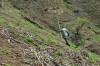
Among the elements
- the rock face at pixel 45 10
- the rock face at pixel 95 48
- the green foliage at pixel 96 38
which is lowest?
the green foliage at pixel 96 38

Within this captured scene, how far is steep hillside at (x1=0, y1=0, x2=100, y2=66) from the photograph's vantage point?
530 cm

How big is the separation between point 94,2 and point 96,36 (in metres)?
11.6

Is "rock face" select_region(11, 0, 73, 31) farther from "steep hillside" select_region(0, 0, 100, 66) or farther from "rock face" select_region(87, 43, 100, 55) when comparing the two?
"rock face" select_region(87, 43, 100, 55)

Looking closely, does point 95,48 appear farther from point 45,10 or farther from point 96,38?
point 45,10

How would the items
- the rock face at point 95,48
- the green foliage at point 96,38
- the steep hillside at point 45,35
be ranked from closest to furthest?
the steep hillside at point 45,35 → the rock face at point 95,48 → the green foliage at point 96,38

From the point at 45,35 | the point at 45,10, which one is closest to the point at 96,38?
the point at 45,10

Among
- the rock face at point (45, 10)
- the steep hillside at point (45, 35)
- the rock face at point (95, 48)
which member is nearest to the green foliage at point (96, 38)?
the steep hillside at point (45, 35)

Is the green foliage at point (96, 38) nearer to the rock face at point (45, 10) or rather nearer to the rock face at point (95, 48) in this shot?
the rock face at point (95, 48)

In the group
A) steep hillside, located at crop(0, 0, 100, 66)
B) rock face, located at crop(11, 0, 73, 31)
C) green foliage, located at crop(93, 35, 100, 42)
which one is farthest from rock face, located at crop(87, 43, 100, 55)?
rock face, located at crop(11, 0, 73, 31)

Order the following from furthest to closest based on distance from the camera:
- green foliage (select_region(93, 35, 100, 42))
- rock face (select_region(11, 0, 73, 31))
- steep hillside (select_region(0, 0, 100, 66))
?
green foliage (select_region(93, 35, 100, 42)) < rock face (select_region(11, 0, 73, 31)) < steep hillside (select_region(0, 0, 100, 66))

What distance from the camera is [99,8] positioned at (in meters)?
37.9

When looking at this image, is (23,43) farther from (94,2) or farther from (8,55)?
(94,2)

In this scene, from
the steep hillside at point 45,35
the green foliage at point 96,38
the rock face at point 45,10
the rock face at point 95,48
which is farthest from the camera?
the green foliage at point 96,38

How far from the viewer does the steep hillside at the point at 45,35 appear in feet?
17.4
